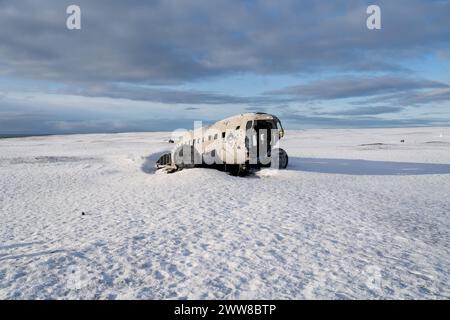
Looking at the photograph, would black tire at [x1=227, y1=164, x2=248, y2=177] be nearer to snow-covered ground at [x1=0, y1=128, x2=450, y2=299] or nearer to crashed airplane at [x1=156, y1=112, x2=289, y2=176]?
crashed airplane at [x1=156, y1=112, x2=289, y2=176]

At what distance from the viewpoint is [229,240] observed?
9.85 m

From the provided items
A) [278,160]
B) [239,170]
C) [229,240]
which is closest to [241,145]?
[239,170]

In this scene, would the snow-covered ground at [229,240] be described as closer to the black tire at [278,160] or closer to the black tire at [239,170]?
the black tire at [239,170]

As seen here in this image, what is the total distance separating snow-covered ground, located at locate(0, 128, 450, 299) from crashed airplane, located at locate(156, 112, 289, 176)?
2925mm

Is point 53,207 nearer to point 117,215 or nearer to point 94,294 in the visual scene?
point 117,215

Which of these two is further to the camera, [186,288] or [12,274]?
[12,274]

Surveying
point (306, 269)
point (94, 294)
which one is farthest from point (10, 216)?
point (306, 269)

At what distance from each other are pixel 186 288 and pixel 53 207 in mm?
11377

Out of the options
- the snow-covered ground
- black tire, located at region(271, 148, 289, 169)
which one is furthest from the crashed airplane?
the snow-covered ground

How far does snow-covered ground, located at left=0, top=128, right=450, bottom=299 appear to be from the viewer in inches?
277

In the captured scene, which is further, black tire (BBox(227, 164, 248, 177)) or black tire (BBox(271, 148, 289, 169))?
black tire (BBox(271, 148, 289, 169))

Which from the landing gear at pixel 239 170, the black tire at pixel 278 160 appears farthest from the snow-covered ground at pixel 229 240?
the black tire at pixel 278 160

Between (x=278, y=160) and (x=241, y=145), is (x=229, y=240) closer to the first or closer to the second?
(x=241, y=145)

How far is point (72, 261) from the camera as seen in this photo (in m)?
8.42
